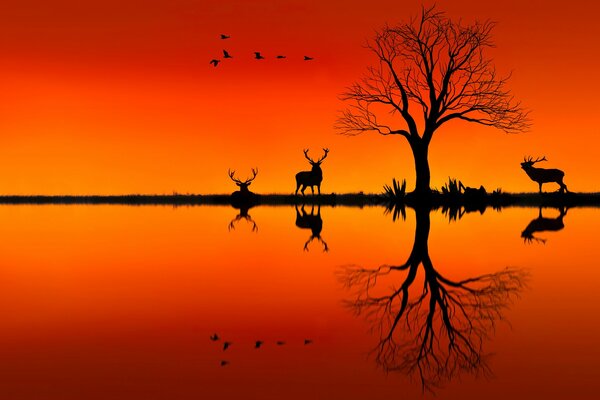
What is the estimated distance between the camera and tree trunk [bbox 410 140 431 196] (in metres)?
34.1

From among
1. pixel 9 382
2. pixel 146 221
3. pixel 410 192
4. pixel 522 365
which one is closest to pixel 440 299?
pixel 522 365

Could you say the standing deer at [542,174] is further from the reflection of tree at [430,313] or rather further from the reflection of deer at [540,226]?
the reflection of tree at [430,313]

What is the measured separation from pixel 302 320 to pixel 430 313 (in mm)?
1303

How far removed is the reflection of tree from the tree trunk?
853 inches

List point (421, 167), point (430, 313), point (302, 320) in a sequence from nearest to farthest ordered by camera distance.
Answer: point (302, 320)
point (430, 313)
point (421, 167)

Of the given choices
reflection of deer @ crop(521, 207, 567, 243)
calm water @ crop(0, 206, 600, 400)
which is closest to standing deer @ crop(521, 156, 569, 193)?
reflection of deer @ crop(521, 207, 567, 243)

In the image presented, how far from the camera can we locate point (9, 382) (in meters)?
5.82

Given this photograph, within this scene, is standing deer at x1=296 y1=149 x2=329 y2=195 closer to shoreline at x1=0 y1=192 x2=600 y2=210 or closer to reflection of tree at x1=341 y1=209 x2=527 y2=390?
shoreline at x1=0 y1=192 x2=600 y2=210

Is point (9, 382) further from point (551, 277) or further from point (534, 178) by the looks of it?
point (534, 178)

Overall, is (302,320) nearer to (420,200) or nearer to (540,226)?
(540,226)

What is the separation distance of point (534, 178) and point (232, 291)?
2730 cm

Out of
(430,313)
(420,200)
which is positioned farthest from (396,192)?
(430,313)

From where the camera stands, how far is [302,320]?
26.3ft

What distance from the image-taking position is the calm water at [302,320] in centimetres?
582
